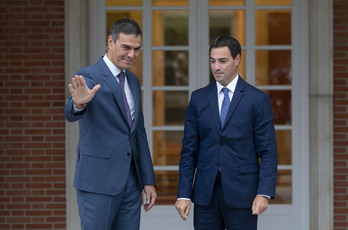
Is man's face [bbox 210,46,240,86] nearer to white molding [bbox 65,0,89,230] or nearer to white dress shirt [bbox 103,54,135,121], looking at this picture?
white dress shirt [bbox 103,54,135,121]

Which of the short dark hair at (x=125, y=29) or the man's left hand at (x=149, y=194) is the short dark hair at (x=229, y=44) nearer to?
the short dark hair at (x=125, y=29)

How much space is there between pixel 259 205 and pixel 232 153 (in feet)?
1.15

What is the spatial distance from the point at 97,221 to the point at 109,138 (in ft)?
1.56

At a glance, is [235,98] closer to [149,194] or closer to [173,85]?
[149,194]

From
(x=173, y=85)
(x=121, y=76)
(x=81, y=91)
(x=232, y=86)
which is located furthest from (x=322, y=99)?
(x=81, y=91)

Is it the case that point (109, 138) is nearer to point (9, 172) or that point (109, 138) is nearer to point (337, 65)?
point (9, 172)

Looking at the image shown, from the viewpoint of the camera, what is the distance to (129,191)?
305 cm

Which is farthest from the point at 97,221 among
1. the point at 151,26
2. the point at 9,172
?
the point at 151,26

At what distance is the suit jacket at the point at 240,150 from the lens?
10.3ft

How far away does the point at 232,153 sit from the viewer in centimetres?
316

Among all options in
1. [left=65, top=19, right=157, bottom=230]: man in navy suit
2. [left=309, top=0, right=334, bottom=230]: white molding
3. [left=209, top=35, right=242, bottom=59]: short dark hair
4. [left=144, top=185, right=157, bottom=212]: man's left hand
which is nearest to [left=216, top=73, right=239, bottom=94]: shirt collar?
[left=209, top=35, right=242, bottom=59]: short dark hair

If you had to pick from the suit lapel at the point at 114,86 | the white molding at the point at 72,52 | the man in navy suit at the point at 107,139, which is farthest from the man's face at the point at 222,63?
the white molding at the point at 72,52

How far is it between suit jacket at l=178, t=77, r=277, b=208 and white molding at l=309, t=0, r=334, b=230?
6.40 ft

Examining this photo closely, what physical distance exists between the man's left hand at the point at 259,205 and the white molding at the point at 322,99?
2074 millimetres
